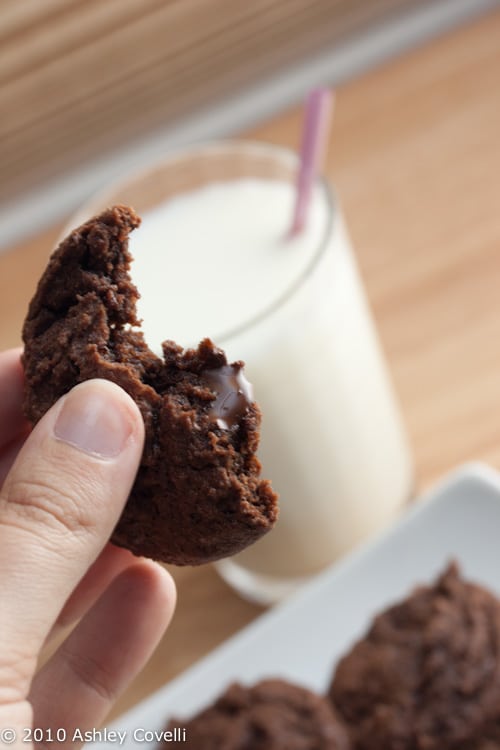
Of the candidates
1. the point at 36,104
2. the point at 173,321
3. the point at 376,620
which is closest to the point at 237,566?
the point at 376,620

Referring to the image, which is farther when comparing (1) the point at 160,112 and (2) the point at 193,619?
(1) the point at 160,112

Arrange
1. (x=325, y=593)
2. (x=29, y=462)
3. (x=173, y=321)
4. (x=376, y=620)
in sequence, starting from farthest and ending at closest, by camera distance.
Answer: (x=325, y=593) → (x=376, y=620) → (x=173, y=321) → (x=29, y=462)

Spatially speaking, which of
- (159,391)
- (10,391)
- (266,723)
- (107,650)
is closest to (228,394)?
(159,391)

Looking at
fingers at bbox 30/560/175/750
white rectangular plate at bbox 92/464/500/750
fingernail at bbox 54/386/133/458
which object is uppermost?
fingernail at bbox 54/386/133/458

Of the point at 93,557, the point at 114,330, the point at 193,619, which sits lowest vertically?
the point at 193,619

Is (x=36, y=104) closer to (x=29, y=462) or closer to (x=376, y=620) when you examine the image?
(x=376, y=620)

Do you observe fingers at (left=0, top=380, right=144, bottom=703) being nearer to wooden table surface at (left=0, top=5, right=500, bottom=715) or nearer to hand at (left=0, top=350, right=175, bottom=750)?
hand at (left=0, top=350, right=175, bottom=750)

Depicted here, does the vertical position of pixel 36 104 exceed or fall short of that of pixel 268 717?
it exceeds it

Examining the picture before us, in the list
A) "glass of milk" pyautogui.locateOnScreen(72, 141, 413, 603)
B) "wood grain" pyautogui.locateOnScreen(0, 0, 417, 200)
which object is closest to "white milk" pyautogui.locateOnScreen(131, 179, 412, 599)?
"glass of milk" pyautogui.locateOnScreen(72, 141, 413, 603)

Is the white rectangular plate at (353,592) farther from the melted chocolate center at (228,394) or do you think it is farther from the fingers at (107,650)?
the melted chocolate center at (228,394)
